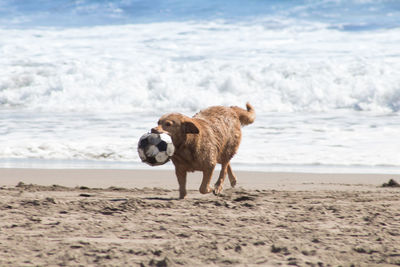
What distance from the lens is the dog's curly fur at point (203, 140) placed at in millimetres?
5142

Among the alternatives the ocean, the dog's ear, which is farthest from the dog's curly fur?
the ocean

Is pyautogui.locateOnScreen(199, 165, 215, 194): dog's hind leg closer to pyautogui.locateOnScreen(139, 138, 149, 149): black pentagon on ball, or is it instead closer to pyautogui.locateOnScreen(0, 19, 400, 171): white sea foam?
pyautogui.locateOnScreen(139, 138, 149, 149): black pentagon on ball

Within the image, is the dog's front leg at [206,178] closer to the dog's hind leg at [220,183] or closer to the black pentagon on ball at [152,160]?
the dog's hind leg at [220,183]

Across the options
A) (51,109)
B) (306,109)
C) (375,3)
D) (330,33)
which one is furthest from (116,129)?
(375,3)

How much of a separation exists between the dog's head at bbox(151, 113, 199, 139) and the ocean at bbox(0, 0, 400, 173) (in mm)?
2917

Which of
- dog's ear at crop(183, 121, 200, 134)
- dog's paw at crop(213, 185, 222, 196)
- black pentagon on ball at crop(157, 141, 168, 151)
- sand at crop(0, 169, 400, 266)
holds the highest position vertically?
dog's ear at crop(183, 121, 200, 134)

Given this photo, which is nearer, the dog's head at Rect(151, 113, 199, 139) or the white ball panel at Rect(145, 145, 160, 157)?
the white ball panel at Rect(145, 145, 160, 157)

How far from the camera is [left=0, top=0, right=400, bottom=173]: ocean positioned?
354 inches

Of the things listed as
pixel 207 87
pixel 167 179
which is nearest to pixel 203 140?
pixel 167 179

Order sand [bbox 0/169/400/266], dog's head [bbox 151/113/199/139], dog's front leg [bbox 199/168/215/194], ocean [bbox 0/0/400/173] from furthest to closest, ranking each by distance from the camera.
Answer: ocean [bbox 0/0/400/173]
dog's front leg [bbox 199/168/215/194]
dog's head [bbox 151/113/199/139]
sand [bbox 0/169/400/266]

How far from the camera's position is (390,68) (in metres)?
17.4

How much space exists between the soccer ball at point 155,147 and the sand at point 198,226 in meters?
0.39

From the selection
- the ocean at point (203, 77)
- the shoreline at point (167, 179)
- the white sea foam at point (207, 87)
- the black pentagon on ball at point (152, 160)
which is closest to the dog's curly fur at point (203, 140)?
the black pentagon on ball at point (152, 160)

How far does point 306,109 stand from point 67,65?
790cm
